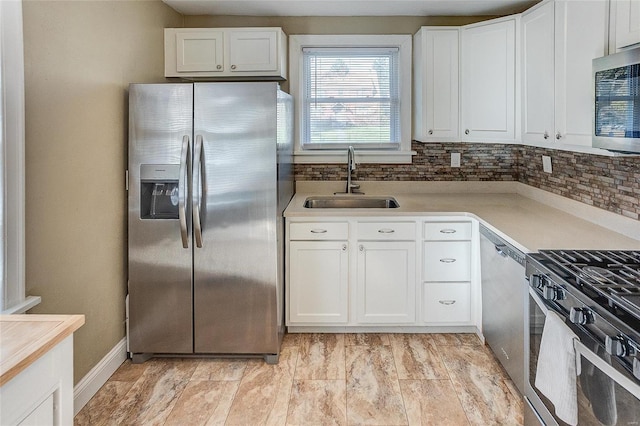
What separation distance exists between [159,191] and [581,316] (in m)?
2.25

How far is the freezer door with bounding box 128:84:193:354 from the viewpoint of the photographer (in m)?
2.89

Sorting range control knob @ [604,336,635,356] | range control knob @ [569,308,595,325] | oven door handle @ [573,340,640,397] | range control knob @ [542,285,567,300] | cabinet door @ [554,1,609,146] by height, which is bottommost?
oven door handle @ [573,340,640,397]

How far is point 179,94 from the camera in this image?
288 centimetres

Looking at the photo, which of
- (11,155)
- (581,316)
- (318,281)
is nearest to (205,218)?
(318,281)

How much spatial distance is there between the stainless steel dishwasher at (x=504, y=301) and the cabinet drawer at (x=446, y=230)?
0.60 feet

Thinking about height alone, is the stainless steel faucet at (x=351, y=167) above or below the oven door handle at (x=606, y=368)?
above

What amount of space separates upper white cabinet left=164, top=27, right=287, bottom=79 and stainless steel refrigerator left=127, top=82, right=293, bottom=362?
0.66 meters

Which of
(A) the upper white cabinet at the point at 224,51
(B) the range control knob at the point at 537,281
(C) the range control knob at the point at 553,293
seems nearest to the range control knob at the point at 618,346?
(C) the range control knob at the point at 553,293

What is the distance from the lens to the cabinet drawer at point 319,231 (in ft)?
10.7

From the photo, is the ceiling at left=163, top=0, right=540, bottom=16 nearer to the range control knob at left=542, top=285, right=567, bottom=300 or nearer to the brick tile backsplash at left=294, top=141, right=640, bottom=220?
the brick tile backsplash at left=294, top=141, right=640, bottom=220

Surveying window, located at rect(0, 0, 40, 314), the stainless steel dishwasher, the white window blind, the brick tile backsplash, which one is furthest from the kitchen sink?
window, located at rect(0, 0, 40, 314)

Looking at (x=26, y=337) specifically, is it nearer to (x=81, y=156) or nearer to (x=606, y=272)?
(x=81, y=156)

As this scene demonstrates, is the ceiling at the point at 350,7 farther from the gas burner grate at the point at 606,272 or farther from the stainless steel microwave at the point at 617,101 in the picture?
the gas burner grate at the point at 606,272

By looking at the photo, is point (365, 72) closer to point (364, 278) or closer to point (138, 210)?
point (364, 278)
